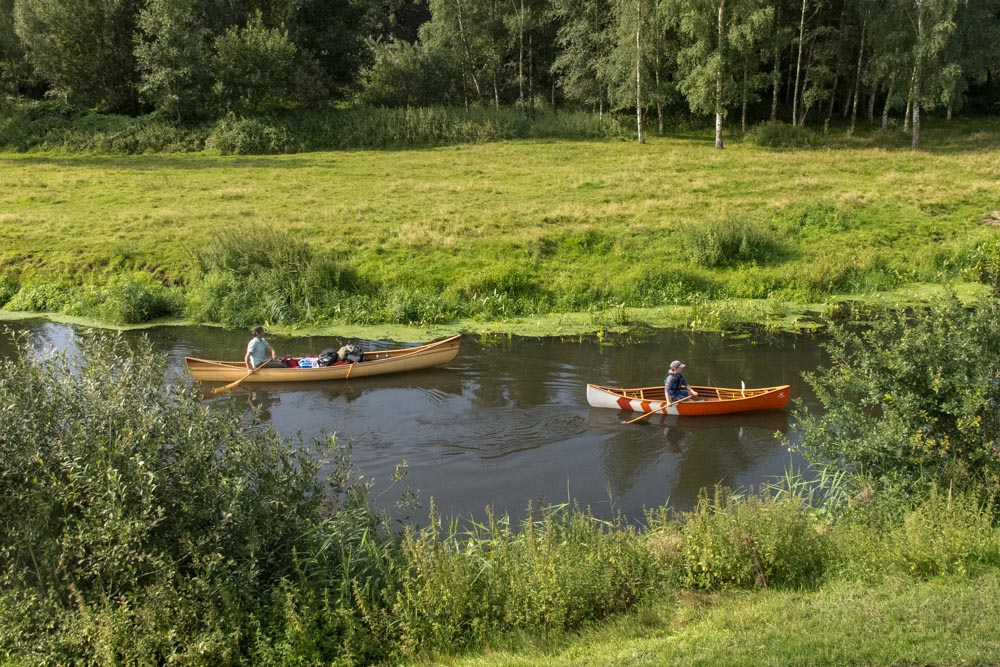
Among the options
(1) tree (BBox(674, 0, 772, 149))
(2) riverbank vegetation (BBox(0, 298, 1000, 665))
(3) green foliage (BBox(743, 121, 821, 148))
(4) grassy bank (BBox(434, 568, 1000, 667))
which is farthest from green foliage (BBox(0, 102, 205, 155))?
(4) grassy bank (BBox(434, 568, 1000, 667))

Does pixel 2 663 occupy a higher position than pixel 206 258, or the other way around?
pixel 206 258

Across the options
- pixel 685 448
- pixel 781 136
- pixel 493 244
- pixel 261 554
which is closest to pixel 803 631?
pixel 261 554

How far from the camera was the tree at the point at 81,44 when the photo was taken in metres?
45.7

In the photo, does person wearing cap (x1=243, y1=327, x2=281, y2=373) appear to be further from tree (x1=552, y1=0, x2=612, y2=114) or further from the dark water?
tree (x1=552, y1=0, x2=612, y2=114)

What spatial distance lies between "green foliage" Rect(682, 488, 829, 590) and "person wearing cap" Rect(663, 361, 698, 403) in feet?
21.9

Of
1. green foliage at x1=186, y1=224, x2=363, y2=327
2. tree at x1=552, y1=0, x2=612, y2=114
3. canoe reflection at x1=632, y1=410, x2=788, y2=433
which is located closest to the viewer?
canoe reflection at x1=632, y1=410, x2=788, y2=433

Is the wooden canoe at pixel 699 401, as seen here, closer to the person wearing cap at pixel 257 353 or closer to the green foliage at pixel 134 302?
the person wearing cap at pixel 257 353

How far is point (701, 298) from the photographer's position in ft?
73.7

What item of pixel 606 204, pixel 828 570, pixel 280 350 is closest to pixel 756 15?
pixel 606 204

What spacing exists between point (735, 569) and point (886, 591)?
140cm

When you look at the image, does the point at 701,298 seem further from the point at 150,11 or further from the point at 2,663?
the point at 150,11

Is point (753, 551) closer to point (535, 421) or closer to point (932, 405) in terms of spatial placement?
point (932, 405)

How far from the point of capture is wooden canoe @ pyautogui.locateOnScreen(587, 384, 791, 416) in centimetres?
1475

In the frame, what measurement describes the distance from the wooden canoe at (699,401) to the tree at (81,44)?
1661 inches
